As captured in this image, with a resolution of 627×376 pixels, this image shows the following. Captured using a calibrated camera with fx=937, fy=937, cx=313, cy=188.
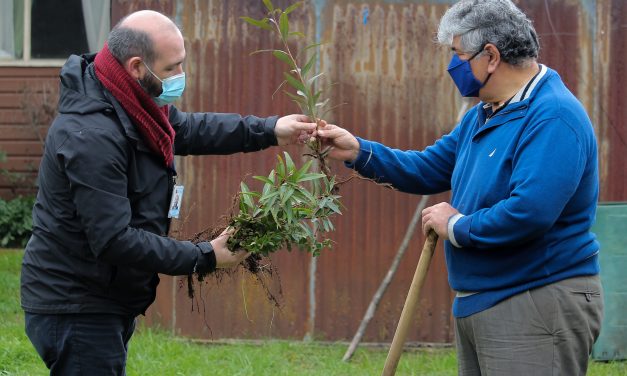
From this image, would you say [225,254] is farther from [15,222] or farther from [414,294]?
[15,222]

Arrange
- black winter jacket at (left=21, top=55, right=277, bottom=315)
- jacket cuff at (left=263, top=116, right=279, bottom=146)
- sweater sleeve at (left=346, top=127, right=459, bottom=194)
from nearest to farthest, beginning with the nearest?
black winter jacket at (left=21, top=55, right=277, bottom=315) < sweater sleeve at (left=346, top=127, right=459, bottom=194) < jacket cuff at (left=263, top=116, right=279, bottom=146)

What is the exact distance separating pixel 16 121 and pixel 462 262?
8500 mm

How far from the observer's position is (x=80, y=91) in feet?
10.9

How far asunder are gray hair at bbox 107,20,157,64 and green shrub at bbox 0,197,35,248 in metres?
6.92

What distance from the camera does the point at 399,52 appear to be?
619 cm

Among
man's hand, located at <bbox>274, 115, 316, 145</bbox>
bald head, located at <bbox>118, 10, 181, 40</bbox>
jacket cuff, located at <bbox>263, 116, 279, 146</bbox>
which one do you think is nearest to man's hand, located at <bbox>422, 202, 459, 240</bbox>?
man's hand, located at <bbox>274, 115, 316, 145</bbox>

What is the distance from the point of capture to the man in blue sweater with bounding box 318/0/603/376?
10.2ft

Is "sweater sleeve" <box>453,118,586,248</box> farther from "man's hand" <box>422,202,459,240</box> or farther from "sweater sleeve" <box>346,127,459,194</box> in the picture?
"sweater sleeve" <box>346,127,459,194</box>

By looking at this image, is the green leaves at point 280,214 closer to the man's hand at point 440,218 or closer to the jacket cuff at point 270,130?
the jacket cuff at point 270,130

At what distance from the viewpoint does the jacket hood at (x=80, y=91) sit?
10.7 feet

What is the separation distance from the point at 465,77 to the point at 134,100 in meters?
1.19

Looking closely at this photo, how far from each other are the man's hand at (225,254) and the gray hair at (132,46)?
735mm

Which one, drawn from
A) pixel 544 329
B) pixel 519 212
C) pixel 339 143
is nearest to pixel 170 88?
pixel 339 143

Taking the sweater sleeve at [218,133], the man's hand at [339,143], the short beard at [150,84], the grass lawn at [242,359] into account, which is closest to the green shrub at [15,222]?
the grass lawn at [242,359]
